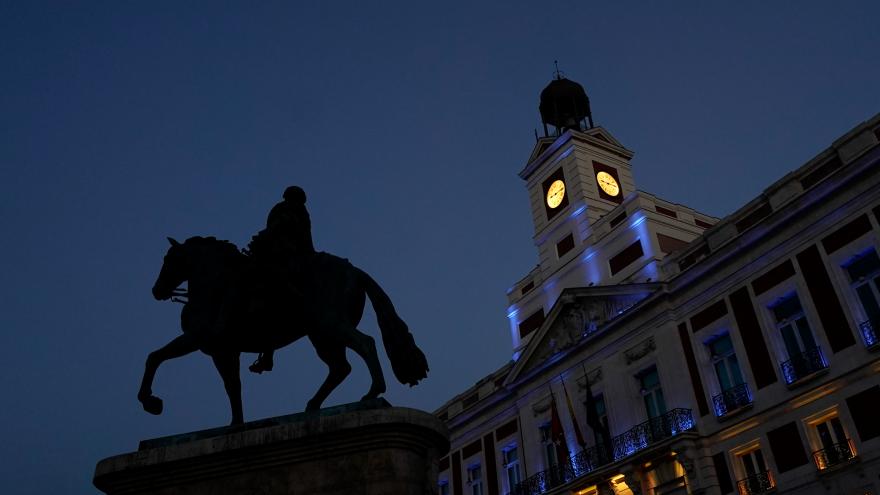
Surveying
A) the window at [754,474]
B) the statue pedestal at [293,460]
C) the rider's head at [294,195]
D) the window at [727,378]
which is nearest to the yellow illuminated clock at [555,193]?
the window at [727,378]

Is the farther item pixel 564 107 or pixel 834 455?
pixel 564 107

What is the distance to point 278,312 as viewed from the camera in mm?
7520

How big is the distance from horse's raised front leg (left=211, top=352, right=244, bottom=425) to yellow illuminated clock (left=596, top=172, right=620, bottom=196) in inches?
1144

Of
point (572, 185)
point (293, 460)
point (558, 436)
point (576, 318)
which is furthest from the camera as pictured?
point (572, 185)

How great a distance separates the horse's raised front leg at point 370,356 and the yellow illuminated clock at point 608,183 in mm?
28920

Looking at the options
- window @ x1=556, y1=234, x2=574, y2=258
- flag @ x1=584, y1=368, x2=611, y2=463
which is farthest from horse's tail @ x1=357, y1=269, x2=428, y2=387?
window @ x1=556, y1=234, x2=574, y2=258

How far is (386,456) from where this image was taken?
6418 millimetres

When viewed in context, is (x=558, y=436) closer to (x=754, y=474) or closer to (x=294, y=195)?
(x=754, y=474)

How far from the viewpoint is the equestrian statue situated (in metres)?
7.37

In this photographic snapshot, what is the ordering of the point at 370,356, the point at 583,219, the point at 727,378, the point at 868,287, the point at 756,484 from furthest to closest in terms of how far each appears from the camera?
1. the point at 583,219
2. the point at 727,378
3. the point at 756,484
4. the point at 868,287
5. the point at 370,356

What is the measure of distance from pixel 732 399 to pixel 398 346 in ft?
59.3

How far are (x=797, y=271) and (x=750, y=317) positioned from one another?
1.94 metres

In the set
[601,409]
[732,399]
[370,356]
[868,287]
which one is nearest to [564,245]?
[601,409]

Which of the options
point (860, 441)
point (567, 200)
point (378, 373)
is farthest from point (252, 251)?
point (567, 200)
